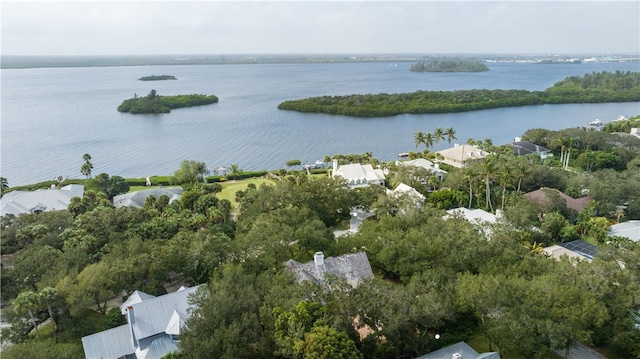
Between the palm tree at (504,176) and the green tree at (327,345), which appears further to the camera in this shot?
the palm tree at (504,176)

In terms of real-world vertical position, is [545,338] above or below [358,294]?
below

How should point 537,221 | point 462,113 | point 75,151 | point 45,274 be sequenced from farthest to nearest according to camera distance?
1. point 462,113
2. point 75,151
3. point 537,221
4. point 45,274

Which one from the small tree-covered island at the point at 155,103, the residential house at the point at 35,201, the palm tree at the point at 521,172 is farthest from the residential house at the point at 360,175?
the small tree-covered island at the point at 155,103

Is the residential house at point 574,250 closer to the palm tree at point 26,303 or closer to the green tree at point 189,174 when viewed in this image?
the palm tree at point 26,303

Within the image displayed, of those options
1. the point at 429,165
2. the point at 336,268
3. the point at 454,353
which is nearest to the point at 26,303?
the point at 336,268

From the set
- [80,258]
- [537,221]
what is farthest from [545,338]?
[80,258]

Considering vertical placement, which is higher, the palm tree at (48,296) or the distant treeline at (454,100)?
the distant treeline at (454,100)

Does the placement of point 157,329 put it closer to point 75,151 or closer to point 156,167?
point 156,167
